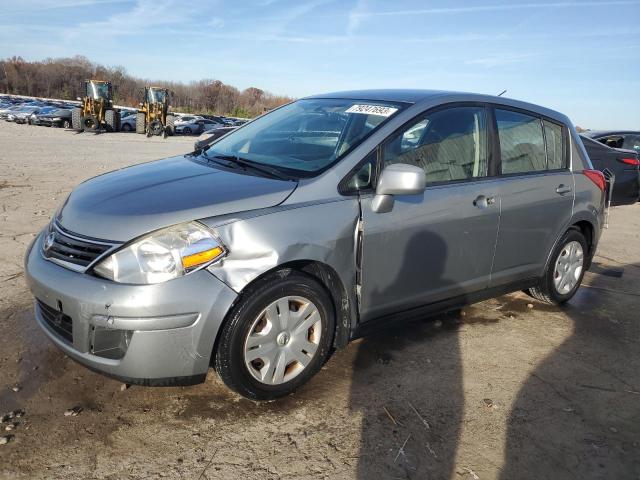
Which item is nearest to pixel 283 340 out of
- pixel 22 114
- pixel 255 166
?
pixel 255 166

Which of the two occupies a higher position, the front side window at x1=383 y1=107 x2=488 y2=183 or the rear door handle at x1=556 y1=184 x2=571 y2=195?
the front side window at x1=383 y1=107 x2=488 y2=183

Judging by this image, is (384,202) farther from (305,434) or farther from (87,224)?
(87,224)

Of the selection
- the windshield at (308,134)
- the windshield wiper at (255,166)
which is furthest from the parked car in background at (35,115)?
the windshield wiper at (255,166)

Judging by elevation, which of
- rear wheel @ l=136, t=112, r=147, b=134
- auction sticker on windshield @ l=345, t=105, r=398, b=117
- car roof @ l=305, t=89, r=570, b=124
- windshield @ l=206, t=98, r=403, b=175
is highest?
car roof @ l=305, t=89, r=570, b=124

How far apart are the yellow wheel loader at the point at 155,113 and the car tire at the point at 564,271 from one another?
26.8 m

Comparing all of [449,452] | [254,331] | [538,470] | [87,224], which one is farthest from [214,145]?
[538,470]

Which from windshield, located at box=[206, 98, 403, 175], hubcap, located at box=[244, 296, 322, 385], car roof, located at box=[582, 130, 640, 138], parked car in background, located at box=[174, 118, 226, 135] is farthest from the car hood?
parked car in background, located at box=[174, 118, 226, 135]

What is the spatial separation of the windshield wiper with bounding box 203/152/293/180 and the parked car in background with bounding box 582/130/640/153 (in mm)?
9870

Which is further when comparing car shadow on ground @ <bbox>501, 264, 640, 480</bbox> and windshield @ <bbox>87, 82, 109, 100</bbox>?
windshield @ <bbox>87, 82, 109, 100</bbox>

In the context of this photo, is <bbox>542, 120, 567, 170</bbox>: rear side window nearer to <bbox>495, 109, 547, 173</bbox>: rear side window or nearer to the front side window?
<bbox>495, 109, 547, 173</bbox>: rear side window

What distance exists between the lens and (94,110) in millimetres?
28031

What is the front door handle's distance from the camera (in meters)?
3.68

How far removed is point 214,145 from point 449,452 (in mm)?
2677

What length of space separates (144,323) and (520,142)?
308 centimetres
